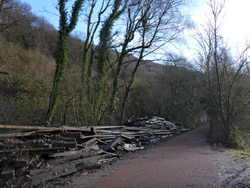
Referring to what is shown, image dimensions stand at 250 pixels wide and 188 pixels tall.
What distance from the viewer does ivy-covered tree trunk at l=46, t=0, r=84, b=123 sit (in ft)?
44.4

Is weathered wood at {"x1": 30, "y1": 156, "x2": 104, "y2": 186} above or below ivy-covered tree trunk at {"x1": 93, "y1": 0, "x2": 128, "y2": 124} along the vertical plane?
below

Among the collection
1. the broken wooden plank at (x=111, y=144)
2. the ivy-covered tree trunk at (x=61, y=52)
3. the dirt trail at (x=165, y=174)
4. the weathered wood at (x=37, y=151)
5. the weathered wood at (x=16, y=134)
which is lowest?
the dirt trail at (x=165, y=174)

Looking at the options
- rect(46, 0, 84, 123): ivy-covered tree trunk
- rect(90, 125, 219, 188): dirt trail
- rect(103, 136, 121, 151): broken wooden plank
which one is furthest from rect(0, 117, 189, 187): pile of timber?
rect(46, 0, 84, 123): ivy-covered tree trunk

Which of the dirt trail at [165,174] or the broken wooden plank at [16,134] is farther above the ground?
the broken wooden plank at [16,134]

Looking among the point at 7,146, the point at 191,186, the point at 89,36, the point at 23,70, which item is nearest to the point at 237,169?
the point at 191,186

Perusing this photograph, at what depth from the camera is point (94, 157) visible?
25.1ft

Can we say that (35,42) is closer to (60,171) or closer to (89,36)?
(89,36)

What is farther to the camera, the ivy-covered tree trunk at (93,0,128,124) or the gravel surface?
the ivy-covered tree trunk at (93,0,128,124)

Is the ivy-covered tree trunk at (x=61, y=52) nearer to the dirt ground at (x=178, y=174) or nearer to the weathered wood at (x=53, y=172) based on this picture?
the dirt ground at (x=178, y=174)

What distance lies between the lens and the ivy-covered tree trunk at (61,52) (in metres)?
13.5

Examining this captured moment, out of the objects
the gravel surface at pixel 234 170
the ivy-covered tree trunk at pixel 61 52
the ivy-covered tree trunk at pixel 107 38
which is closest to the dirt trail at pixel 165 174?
the gravel surface at pixel 234 170

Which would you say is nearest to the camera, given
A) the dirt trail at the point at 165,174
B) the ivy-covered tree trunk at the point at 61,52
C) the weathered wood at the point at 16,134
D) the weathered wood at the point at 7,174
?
the weathered wood at the point at 7,174

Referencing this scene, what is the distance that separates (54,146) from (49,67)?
17.4 metres

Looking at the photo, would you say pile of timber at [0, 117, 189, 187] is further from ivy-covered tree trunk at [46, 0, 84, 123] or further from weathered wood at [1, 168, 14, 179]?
ivy-covered tree trunk at [46, 0, 84, 123]
